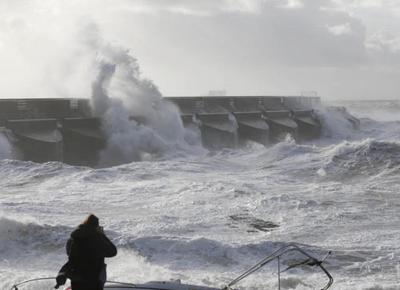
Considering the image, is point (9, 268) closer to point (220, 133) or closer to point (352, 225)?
point (352, 225)

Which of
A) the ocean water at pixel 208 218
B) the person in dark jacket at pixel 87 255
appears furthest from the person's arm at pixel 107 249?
the ocean water at pixel 208 218

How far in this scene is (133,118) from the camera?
900 inches

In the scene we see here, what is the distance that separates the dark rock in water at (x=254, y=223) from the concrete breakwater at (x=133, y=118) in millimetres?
9191

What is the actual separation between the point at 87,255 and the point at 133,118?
18805mm

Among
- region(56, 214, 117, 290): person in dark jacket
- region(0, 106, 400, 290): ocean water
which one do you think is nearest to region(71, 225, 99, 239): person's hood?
region(56, 214, 117, 290): person in dark jacket

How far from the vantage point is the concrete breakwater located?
17891 millimetres

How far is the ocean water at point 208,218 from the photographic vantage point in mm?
7355

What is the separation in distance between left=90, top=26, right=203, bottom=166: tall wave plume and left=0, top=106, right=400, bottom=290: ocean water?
4.28m

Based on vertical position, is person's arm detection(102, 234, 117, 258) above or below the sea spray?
above

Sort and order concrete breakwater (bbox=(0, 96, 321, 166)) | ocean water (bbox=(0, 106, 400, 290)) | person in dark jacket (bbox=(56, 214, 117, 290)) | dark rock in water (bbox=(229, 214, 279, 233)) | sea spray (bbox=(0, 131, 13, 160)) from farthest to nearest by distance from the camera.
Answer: concrete breakwater (bbox=(0, 96, 321, 166)), sea spray (bbox=(0, 131, 13, 160)), dark rock in water (bbox=(229, 214, 279, 233)), ocean water (bbox=(0, 106, 400, 290)), person in dark jacket (bbox=(56, 214, 117, 290))

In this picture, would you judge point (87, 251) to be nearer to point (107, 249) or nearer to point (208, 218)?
point (107, 249)

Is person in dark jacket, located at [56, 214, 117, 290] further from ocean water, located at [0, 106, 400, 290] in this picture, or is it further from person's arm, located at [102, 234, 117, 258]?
ocean water, located at [0, 106, 400, 290]

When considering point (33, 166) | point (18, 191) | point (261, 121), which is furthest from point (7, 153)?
point (261, 121)

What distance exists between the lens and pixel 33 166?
15539mm
